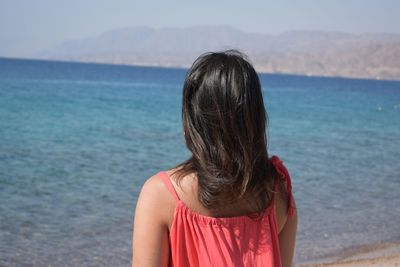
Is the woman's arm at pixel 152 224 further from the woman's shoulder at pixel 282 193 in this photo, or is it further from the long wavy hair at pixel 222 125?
the woman's shoulder at pixel 282 193

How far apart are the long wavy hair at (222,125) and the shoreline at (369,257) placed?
251 inches

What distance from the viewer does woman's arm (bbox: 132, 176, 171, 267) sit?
178 cm

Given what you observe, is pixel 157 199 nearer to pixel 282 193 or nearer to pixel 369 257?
pixel 282 193

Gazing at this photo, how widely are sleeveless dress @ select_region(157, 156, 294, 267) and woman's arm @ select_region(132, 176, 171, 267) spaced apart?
0.09ft

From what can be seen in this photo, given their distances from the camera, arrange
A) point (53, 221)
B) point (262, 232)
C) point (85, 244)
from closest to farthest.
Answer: point (262, 232) < point (85, 244) < point (53, 221)

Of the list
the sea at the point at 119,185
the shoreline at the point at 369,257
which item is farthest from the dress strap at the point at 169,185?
the shoreline at the point at 369,257

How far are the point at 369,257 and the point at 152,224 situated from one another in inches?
288

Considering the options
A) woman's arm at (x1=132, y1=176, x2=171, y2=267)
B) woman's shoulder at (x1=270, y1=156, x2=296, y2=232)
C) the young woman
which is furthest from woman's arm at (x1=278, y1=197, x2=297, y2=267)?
woman's arm at (x1=132, y1=176, x2=171, y2=267)

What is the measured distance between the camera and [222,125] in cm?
180

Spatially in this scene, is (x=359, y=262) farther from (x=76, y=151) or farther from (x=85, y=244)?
(x=76, y=151)

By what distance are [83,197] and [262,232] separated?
10.0 meters

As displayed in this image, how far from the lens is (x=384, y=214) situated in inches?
446

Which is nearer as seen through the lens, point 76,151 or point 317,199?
point 317,199

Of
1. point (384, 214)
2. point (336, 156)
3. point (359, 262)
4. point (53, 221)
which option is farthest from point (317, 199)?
point (336, 156)
